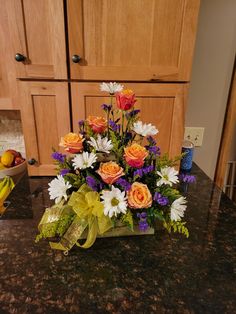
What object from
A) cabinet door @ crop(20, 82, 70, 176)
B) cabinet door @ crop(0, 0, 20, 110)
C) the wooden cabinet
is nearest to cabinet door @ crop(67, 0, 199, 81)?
the wooden cabinet

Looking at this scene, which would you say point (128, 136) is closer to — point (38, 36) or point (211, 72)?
point (38, 36)

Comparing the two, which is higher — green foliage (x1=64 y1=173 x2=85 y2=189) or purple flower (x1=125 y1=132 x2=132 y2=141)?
purple flower (x1=125 y1=132 x2=132 y2=141)

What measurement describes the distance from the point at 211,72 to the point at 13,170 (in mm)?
1194

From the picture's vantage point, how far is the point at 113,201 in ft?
1.93

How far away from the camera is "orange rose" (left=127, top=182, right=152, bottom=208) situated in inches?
22.9

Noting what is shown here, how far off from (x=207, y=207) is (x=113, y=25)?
77cm

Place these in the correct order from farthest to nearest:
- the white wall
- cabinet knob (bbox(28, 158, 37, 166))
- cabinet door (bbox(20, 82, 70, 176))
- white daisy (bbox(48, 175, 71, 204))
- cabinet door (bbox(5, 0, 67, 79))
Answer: the white wall → cabinet knob (bbox(28, 158, 37, 166)) → cabinet door (bbox(20, 82, 70, 176)) → cabinet door (bbox(5, 0, 67, 79)) → white daisy (bbox(48, 175, 71, 204))

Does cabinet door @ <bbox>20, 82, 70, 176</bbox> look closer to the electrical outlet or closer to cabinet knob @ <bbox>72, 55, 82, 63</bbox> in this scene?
cabinet knob @ <bbox>72, 55, 82, 63</bbox>

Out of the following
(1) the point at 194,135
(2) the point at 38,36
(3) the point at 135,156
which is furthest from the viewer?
(1) the point at 194,135

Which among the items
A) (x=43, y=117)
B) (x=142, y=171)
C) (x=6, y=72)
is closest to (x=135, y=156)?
(x=142, y=171)

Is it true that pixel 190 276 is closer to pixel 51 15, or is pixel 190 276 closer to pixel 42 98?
pixel 42 98

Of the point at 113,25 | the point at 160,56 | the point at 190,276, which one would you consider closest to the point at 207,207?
the point at 190,276

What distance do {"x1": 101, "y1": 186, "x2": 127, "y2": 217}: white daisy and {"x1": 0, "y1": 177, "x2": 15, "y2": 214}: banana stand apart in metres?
0.72

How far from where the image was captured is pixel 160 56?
0.85 meters
